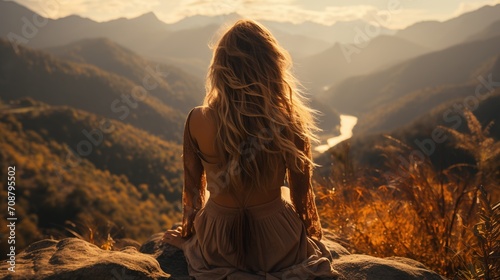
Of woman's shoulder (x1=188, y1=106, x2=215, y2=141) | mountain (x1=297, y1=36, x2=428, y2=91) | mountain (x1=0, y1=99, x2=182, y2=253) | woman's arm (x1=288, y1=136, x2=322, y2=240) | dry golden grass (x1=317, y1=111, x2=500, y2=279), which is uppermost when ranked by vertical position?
mountain (x1=297, y1=36, x2=428, y2=91)

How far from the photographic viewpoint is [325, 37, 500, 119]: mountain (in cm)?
8681

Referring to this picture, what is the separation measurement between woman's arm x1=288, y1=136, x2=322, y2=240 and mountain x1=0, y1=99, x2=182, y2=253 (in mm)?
20145

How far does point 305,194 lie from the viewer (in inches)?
103

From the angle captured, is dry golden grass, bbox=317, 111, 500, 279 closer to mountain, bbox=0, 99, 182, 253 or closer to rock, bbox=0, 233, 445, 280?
rock, bbox=0, 233, 445, 280

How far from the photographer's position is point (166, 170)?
40.6 metres

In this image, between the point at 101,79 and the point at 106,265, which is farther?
the point at 101,79

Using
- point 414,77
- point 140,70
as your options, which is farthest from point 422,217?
point 414,77

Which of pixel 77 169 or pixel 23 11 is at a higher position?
pixel 23 11

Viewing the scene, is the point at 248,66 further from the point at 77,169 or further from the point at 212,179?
the point at 77,169

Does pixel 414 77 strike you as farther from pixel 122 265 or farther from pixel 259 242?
pixel 122 265

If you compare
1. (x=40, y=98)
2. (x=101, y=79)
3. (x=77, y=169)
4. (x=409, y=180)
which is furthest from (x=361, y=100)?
(x=409, y=180)

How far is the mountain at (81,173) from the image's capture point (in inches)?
1041

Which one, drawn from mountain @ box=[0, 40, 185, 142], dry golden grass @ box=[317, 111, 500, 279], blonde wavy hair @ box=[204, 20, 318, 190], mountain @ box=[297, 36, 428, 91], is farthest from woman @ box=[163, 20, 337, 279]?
mountain @ box=[297, 36, 428, 91]

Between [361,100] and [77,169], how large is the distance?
9184 centimetres
